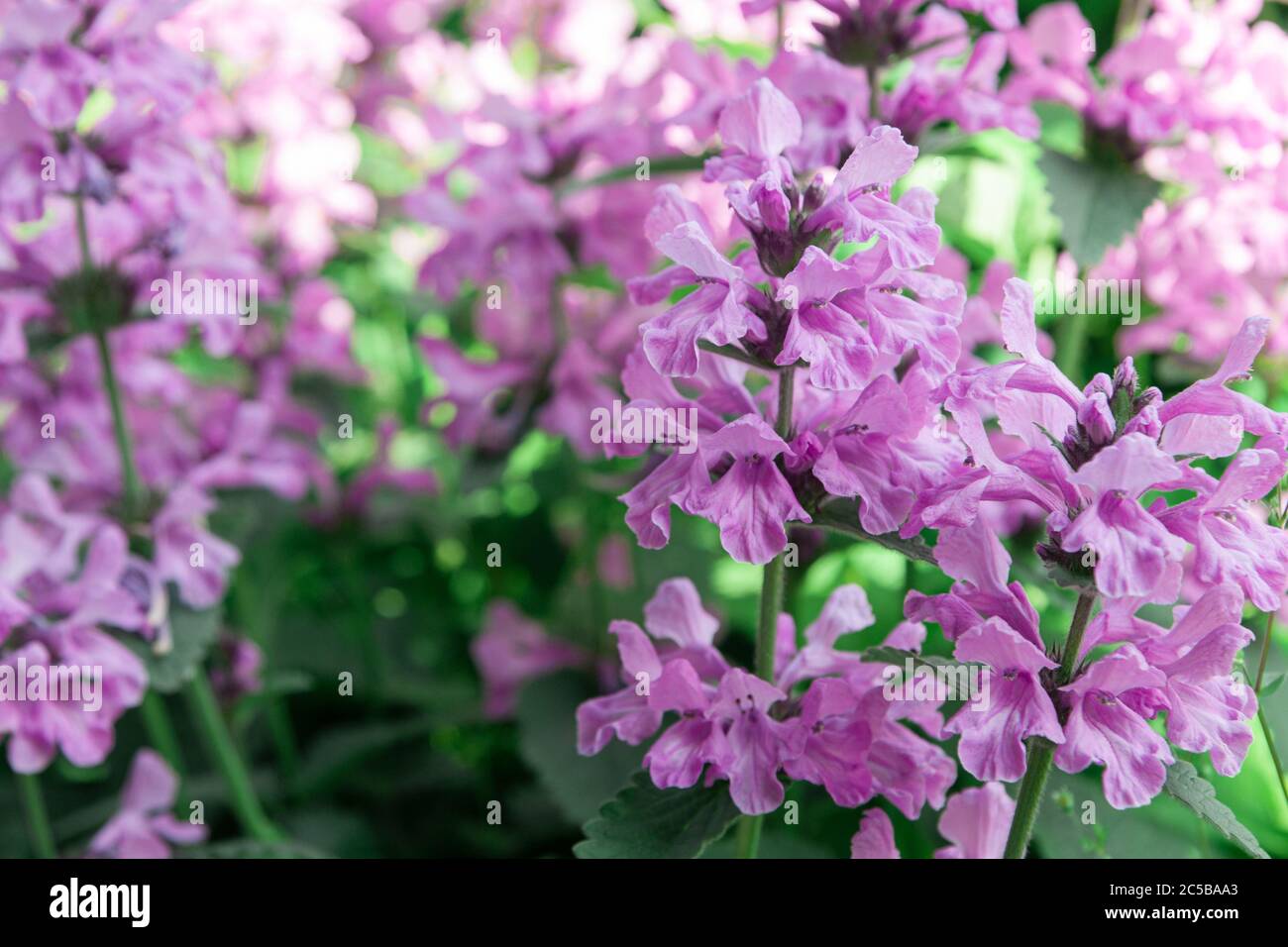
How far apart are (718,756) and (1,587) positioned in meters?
0.51

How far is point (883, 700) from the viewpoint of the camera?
0.67 meters

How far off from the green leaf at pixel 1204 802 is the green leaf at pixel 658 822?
212 mm

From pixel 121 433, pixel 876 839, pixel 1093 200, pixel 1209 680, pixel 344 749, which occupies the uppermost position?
pixel 1093 200

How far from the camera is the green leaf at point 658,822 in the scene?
2.15 feet

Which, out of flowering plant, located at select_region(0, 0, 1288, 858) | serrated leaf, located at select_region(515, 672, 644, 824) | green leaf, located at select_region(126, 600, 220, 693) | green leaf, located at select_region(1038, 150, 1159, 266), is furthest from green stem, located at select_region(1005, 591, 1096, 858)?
green leaf, located at select_region(126, 600, 220, 693)

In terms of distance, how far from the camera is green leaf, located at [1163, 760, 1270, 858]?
57cm

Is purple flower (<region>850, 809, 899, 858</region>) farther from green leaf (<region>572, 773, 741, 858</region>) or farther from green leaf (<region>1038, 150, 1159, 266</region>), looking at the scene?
green leaf (<region>1038, 150, 1159, 266</region>)

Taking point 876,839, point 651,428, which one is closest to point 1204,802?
point 876,839

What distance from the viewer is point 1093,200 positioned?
0.95 meters

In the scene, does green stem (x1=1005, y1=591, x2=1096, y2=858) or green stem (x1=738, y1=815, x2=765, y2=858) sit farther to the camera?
green stem (x1=738, y1=815, x2=765, y2=858)

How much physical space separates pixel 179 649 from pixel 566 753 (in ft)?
1.21

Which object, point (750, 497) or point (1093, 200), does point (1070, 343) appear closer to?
point (1093, 200)

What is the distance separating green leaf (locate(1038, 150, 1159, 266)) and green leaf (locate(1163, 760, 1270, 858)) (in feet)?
1.32
